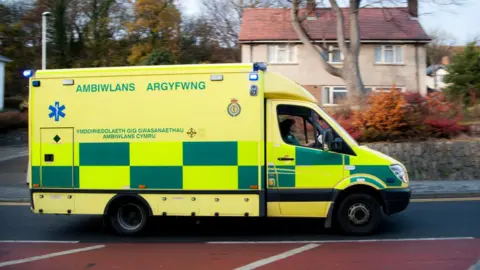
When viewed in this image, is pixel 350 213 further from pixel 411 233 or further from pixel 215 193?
pixel 215 193

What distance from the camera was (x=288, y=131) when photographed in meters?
8.16

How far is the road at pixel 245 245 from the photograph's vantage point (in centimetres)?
667

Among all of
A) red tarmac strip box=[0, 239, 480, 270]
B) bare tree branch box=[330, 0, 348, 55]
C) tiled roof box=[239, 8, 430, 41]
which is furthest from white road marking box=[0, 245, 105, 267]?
tiled roof box=[239, 8, 430, 41]

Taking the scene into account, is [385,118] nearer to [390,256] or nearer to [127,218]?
[390,256]

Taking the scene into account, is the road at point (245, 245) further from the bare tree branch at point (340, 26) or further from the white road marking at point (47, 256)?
the bare tree branch at point (340, 26)

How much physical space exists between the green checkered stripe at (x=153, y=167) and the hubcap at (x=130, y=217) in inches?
22.5

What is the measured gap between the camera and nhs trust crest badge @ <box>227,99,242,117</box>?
7.93 meters

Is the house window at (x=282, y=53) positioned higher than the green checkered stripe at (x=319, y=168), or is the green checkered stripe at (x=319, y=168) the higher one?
the house window at (x=282, y=53)

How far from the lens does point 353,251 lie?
7.23 meters

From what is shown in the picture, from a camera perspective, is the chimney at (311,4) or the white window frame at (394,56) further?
the white window frame at (394,56)

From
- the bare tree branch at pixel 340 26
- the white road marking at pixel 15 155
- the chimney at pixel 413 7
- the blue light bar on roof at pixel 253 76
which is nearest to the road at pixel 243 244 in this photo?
the blue light bar on roof at pixel 253 76

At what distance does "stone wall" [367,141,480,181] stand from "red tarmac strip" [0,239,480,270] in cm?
789

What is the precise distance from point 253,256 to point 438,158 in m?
10.4

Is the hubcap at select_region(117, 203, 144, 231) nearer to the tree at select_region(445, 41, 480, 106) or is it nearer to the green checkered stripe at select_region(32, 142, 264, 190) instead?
the green checkered stripe at select_region(32, 142, 264, 190)
